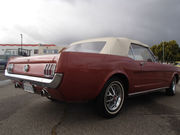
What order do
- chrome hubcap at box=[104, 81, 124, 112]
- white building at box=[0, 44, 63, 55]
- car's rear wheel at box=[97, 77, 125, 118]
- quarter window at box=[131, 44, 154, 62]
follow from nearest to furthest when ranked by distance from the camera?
car's rear wheel at box=[97, 77, 125, 118] → chrome hubcap at box=[104, 81, 124, 112] → quarter window at box=[131, 44, 154, 62] → white building at box=[0, 44, 63, 55]

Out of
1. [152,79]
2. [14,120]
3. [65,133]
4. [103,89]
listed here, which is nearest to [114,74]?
[103,89]

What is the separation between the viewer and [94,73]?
6.48ft

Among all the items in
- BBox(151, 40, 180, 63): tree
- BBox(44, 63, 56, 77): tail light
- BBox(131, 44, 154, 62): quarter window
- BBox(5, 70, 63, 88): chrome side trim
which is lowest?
BBox(5, 70, 63, 88): chrome side trim

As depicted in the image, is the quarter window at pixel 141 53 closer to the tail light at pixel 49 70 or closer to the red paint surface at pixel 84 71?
the red paint surface at pixel 84 71

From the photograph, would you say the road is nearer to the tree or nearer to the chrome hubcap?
the chrome hubcap

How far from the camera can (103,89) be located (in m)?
2.15

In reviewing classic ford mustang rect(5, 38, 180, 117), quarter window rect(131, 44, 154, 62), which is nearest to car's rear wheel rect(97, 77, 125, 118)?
classic ford mustang rect(5, 38, 180, 117)

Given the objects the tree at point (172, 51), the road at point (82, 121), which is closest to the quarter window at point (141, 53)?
the road at point (82, 121)

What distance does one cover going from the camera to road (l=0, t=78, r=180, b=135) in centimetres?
188

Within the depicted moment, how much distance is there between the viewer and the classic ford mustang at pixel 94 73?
5.87 feet

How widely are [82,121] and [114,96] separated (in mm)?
717

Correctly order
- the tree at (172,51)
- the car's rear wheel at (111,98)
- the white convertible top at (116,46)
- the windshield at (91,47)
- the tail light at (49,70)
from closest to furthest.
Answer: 1. the tail light at (49,70)
2. the car's rear wheel at (111,98)
3. the white convertible top at (116,46)
4. the windshield at (91,47)
5. the tree at (172,51)

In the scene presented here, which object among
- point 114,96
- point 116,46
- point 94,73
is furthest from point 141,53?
point 94,73

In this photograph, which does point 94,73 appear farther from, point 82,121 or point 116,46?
point 116,46
